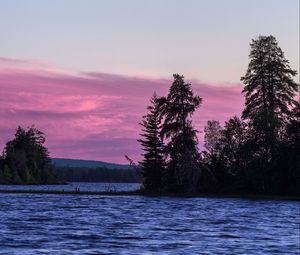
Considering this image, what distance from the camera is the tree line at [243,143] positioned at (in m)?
78.8

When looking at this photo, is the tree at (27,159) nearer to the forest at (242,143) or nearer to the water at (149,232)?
Answer: the forest at (242,143)

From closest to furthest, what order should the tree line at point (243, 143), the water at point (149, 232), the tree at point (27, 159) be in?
the water at point (149, 232) < the tree line at point (243, 143) < the tree at point (27, 159)

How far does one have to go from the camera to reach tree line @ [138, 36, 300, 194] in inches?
3103

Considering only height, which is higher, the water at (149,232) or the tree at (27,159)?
the tree at (27,159)

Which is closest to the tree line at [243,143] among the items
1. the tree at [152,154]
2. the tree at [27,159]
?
the tree at [152,154]

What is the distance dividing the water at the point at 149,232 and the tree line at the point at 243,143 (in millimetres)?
26267

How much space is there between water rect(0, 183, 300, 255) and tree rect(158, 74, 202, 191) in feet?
110

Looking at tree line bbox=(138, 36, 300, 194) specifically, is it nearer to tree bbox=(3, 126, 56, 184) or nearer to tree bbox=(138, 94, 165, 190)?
tree bbox=(138, 94, 165, 190)

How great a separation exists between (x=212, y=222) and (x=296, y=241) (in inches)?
474

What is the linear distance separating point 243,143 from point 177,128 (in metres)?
10.9

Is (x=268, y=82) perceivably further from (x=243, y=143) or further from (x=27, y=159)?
(x=27, y=159)

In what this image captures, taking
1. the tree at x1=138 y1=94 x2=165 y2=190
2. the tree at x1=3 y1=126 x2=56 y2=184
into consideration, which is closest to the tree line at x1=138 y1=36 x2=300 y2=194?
the tree at x1=138 y1=94 x2=165 y2=190

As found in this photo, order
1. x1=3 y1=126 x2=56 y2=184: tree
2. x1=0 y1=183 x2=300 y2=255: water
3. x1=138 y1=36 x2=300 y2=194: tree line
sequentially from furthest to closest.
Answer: x1=3 y1=126 x2=56 y2=184: tree → x1=138 y1=36 x2=300 y2=194: tree line → x1=0 y1=183 x2=300 y2=255: water

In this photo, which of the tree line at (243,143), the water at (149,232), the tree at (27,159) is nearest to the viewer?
the water at (149,232)
